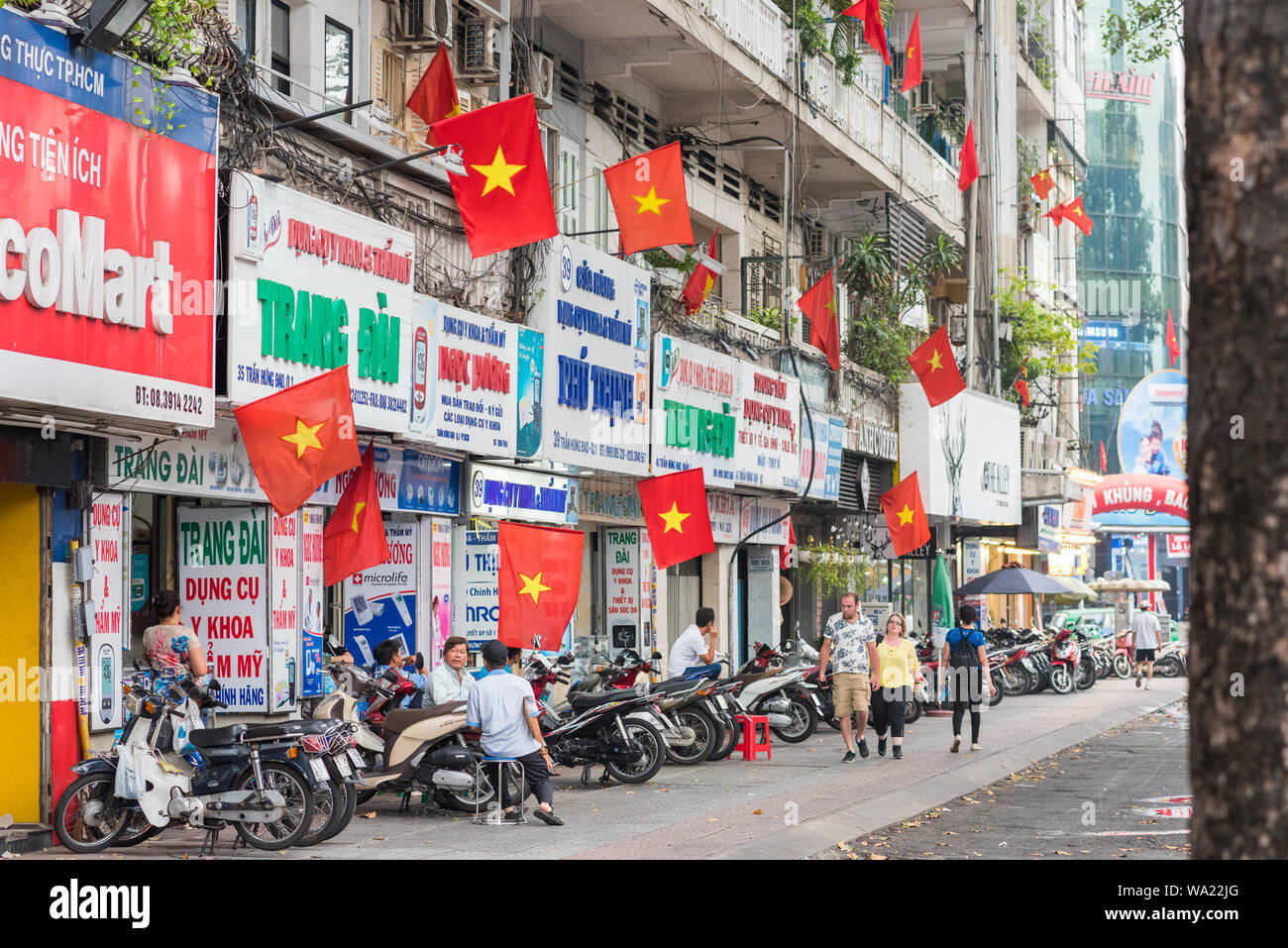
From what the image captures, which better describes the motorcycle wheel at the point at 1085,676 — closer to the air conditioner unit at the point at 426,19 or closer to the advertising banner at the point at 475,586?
the advertising banner at the point at 475,586

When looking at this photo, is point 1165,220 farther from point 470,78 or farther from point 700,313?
point 470,78

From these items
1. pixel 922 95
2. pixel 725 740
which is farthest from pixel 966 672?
pixel 922 95

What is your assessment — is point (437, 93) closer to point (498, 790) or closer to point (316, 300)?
point (316, 300)

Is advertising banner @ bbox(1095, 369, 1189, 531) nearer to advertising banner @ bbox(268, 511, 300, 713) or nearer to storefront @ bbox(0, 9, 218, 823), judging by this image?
advertising banner @ bbox(268, 511, 300, 713)

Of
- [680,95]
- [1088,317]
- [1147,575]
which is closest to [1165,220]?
[1088,317]

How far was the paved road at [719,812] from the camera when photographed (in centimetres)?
1148

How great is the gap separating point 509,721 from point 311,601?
2.80 metres

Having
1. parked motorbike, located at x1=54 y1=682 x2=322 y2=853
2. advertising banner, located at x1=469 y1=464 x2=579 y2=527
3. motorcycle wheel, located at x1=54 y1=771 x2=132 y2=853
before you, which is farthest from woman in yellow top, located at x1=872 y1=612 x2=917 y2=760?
motorcycle wheel, located at x1=54 y1=771 x2=132 y2=853

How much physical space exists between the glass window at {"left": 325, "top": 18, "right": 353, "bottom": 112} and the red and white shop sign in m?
3.74

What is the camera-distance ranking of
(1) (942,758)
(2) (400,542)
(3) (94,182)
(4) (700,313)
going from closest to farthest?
(3) (94,182) → (2) (400,542) → (1) (942,758) → (4) (700,313)

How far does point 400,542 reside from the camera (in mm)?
16984

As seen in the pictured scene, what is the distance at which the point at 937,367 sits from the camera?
27.8 metres
